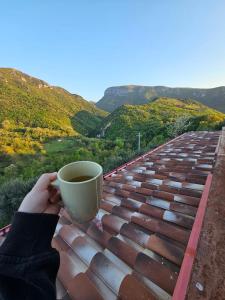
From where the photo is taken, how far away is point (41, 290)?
0.52m

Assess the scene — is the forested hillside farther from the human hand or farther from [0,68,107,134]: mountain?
the human hand

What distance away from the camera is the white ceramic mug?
68 cm

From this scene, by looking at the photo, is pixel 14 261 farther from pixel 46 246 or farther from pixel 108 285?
pixel 108 285

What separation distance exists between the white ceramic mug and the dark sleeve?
0.10m

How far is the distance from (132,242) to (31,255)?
3.72 feet

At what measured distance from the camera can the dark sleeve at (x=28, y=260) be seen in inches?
20.4

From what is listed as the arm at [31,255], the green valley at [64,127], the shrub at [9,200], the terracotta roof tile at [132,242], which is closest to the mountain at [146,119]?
the green valley at [64,127]

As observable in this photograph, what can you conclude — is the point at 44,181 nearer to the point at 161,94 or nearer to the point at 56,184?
the point at 56,184

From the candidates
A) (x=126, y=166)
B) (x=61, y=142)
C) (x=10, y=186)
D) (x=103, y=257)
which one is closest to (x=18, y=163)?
(x=61, y=142)

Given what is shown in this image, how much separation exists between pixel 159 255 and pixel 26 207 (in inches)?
42.3

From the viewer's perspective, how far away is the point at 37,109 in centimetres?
4178

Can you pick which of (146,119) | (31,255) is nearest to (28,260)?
(31,255)

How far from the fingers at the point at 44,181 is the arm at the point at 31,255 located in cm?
2

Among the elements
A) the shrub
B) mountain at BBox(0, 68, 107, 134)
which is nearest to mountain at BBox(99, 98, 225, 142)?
mountain at BBox(0, 68, 107, 134)
